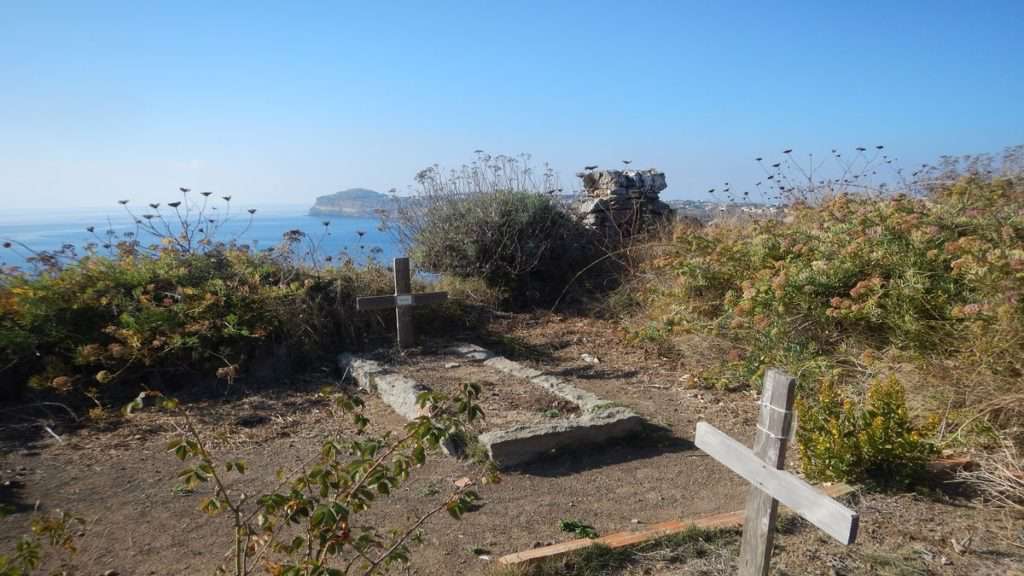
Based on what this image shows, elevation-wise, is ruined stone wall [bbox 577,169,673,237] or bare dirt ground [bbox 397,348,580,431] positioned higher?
ruined stone wall [bbox 577,169,673,237]

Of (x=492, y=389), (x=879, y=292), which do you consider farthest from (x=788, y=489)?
Result: (x=492, y=389)

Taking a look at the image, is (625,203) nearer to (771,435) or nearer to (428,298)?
(428,298)

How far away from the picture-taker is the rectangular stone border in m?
4.58

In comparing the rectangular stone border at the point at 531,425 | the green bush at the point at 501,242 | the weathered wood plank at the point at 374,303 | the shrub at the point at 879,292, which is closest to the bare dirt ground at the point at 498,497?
the rectangular stone border at the point at 531,425

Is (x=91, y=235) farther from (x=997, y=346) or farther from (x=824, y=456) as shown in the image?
(x=997, y=346)

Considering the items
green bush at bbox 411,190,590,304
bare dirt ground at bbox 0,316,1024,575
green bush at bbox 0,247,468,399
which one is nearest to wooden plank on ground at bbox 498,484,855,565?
bare dirt ground at bbox 0,316,1024,575

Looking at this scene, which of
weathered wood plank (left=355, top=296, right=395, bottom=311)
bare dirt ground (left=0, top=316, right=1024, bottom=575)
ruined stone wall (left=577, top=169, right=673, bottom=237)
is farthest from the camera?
ruined stone wall (left=577, top=169, right=673, bottom=237)

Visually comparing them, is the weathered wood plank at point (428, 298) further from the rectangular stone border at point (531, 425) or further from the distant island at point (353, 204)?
the distant island at point (353, 204)

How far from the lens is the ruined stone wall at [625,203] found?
1044 centimetres

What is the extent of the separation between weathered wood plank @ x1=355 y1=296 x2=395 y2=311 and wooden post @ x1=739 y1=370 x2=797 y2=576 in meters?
5.02

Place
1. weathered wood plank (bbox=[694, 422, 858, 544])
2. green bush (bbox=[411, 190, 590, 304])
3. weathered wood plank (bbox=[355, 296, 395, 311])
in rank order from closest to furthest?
1. weathered wood plank (bbox=[694, 422, 858, 544])
2. weathered wood plank (bbox=[355, 296, 395, 311])
3. green bush (bbox=[411, 190, 590, 304])

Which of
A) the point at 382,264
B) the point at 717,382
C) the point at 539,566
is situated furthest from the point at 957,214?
the point at 382,264

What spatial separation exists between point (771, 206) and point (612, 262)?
7.52ft

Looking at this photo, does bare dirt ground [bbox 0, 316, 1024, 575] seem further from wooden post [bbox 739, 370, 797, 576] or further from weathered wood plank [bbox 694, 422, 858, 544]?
weathered wood plank [bbox 694, 422, 858, 544]
